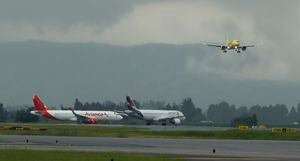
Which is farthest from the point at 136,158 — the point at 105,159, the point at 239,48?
the point at 239,48

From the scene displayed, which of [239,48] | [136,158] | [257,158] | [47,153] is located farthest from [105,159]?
[239,48]

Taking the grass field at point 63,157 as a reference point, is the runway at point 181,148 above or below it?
above

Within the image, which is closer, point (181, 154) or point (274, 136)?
point (181, 154)

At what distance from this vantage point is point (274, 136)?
114688 millimetres

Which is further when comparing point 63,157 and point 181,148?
point 181,148

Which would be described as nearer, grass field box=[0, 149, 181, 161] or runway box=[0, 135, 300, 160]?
grass field box=[0, 149, 181, 161]

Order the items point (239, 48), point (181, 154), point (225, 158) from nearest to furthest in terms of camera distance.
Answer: point (225, 158) → point (181, 154) → point (239, 48)

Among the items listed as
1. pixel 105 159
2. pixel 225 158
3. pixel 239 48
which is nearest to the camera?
pixel 105 159

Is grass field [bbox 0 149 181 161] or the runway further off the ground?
Result: the runway

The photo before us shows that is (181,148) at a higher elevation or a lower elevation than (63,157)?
higher

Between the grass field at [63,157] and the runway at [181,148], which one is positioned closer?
the grass field at [63,157]

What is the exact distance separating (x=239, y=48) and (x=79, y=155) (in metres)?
58.4

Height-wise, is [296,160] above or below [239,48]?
below

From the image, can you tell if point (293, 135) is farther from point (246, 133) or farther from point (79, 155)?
point (79, 155)
